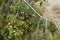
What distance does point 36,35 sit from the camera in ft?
8.59

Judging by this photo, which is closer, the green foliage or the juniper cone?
the green foliage

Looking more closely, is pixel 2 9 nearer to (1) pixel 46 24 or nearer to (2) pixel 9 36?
(2) pixel 9 36

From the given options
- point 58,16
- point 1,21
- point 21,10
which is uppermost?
point 21,10

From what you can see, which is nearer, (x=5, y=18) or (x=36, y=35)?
(x=36, y=35)

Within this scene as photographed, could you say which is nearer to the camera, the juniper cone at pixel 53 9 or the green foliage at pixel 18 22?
the green foliage at pixel 18 22

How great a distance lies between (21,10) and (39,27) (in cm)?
57

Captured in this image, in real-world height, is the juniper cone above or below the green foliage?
below

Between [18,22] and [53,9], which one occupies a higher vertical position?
[18,22]

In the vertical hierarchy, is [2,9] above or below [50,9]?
above

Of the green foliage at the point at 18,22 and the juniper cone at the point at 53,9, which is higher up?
the green foliage at the point at 18,22

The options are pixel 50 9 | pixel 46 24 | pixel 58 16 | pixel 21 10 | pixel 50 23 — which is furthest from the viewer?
pixel 50 9

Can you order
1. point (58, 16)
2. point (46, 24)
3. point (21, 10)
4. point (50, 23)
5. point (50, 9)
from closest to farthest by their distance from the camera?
1. point (46, 24)
2. point (50, 23)
3. point (21, 10)
4. point (58, 16)
5. point (50, 9)

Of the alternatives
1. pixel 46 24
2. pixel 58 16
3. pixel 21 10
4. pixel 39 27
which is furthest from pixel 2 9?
pixel 58 16

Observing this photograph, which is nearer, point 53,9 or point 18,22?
point 18,22
